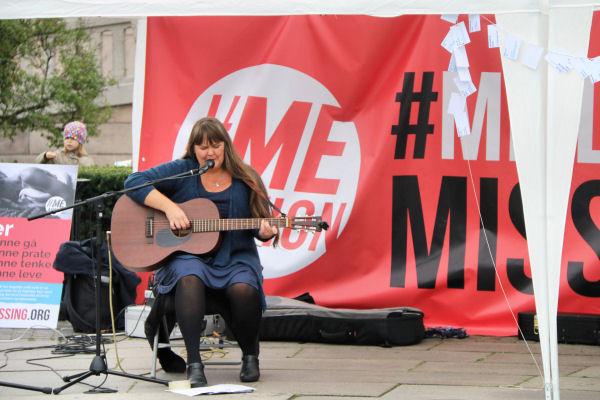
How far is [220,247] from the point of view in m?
4.71

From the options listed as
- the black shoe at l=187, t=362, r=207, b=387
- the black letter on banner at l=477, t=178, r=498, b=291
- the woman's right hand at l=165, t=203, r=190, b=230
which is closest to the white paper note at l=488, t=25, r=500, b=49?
the woman's right hand at l=165, t=203, r=190, b=230

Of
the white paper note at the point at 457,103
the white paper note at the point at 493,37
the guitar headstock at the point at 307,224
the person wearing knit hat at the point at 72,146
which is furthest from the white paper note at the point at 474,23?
the person wearing knit hat at the point at 72,146

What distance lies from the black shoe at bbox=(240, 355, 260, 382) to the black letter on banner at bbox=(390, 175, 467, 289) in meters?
2.05

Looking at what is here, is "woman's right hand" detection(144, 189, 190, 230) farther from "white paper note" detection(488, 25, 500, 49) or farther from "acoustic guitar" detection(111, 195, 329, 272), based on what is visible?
"white paper note" detection(488, 25, 500, 49)

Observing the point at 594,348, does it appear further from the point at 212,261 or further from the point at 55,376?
the point at 55,376

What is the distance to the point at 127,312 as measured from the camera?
6293 mm

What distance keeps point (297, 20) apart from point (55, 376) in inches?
128

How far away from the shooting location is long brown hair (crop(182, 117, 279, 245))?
15.6ft

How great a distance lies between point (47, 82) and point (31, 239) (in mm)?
7436

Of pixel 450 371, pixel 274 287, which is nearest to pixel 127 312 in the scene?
pixel 274 287

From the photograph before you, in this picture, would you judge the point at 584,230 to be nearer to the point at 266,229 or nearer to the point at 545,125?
the point at 545,125

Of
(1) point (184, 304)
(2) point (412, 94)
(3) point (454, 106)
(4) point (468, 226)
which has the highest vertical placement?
(2) point (412, 94)

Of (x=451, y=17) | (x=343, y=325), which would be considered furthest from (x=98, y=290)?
(x=451, y=17)

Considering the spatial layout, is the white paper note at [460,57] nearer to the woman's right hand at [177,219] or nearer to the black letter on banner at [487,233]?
the woman's right hand at [177,219]
